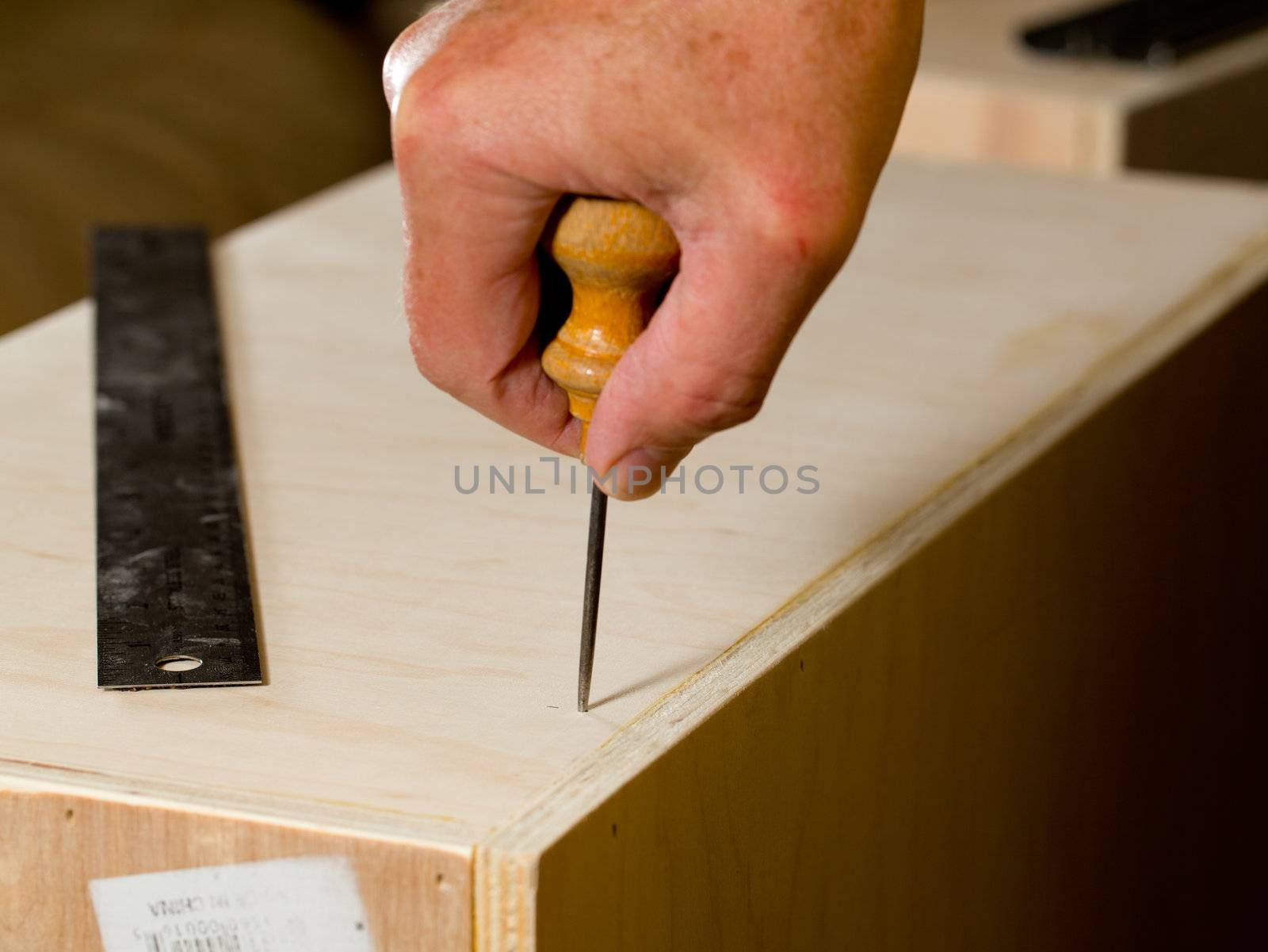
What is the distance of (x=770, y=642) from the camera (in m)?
0.61

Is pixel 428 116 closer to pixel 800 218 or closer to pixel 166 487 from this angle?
pixel 800 218

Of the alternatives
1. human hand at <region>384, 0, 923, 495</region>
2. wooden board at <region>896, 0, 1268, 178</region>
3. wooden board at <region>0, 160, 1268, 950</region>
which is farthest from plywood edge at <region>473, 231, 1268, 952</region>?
wooden board at <region>896, 0, 1268, 178</region>

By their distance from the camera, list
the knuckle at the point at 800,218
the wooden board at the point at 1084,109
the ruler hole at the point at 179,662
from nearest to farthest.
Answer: the knuckle at the point at 800,218 → the ruler hole at the point at 179,662 → the wooden board at the point at 1084,109

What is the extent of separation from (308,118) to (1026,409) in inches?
69.5

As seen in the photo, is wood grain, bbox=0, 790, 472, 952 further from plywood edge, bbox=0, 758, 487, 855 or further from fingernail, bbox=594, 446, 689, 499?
fingernail, bbox=594, 446, 689, 499

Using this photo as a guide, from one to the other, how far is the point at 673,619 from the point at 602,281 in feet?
0.63

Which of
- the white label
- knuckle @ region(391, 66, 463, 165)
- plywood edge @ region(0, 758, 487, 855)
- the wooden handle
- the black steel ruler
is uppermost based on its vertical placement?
knuckle @ region(391, 66, 463, 165)

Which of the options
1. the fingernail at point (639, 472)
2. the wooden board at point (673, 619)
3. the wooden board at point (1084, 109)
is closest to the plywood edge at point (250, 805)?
the wooden board at point (673, 619)

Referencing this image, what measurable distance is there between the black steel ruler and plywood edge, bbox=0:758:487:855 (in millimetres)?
58

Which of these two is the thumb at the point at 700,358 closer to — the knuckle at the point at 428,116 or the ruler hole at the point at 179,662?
the knuckle at the point at 428,116

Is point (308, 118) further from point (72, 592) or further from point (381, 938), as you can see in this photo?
point (381, 938)

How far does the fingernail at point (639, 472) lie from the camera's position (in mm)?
508

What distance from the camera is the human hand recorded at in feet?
1.45

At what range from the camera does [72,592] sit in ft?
2.13
